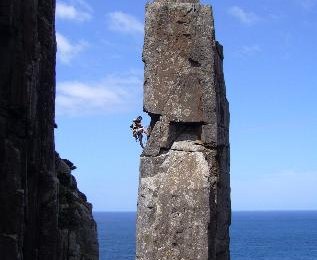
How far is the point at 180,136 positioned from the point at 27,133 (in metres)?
6.31

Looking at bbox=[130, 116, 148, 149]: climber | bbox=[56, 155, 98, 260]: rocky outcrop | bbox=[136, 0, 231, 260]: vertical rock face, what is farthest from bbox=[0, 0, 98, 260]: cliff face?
bbox=[130, 116, 148, 149]: climber

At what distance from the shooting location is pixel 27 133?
14.0 ft

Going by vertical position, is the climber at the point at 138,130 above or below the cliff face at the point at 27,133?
above

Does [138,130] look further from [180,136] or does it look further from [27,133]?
[27,133]

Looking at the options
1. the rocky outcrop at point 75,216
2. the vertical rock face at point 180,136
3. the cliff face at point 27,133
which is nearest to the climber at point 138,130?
the vertical rock face at point 180,136

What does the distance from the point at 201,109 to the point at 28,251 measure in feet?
19.4

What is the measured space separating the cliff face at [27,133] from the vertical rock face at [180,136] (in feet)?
16.1

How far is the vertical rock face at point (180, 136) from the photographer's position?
9.97m

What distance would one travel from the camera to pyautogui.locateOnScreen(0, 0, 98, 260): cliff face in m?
3.98

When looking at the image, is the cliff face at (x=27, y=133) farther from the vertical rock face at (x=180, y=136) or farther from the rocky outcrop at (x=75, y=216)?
the vertical rock face at (x=180, y=136)

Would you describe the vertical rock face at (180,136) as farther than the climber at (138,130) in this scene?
No

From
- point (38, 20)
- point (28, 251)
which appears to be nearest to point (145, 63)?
point (38, 20)

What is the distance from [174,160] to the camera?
10.3 m

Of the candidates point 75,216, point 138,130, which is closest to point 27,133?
point 75,216
